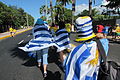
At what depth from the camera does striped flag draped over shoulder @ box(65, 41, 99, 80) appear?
2.25 metres

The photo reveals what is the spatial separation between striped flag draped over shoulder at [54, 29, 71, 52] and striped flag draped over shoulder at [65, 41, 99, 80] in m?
2.54

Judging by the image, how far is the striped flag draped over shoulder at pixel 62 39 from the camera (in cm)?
491

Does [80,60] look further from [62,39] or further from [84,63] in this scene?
[62,39]

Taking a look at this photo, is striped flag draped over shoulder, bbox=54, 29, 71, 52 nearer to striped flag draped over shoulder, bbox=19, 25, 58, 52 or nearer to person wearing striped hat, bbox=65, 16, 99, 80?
striped flag draped over shoulder, bbox=19, 25, 58, 52

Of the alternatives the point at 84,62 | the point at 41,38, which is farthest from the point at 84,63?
the point at 41,38

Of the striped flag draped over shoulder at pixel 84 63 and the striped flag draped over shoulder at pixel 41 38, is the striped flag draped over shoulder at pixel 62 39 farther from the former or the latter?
the striped flag draped over shoulder at pixel 84 63

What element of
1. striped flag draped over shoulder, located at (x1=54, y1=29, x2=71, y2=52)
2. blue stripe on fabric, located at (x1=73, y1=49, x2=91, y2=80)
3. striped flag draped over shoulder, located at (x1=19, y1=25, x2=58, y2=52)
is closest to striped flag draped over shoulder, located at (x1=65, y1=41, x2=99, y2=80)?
blue stripe on fabric, located at (x1=73, y1=49, x2=91, y2=80)

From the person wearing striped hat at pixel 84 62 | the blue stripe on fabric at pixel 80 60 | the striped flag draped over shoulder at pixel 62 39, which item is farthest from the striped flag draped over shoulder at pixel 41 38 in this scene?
the blue stripe on fabric at pixel 80 60

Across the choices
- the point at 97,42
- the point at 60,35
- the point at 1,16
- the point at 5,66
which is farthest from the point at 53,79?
the point at 1,16

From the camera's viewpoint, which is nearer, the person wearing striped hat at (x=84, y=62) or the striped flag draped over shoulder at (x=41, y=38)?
the person wearing striped hat at (x=84, y=62)

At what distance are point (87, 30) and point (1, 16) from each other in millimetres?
40204

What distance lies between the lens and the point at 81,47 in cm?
233

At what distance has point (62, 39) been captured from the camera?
16.4 feet

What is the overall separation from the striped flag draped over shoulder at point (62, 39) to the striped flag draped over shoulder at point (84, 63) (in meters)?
2.54
